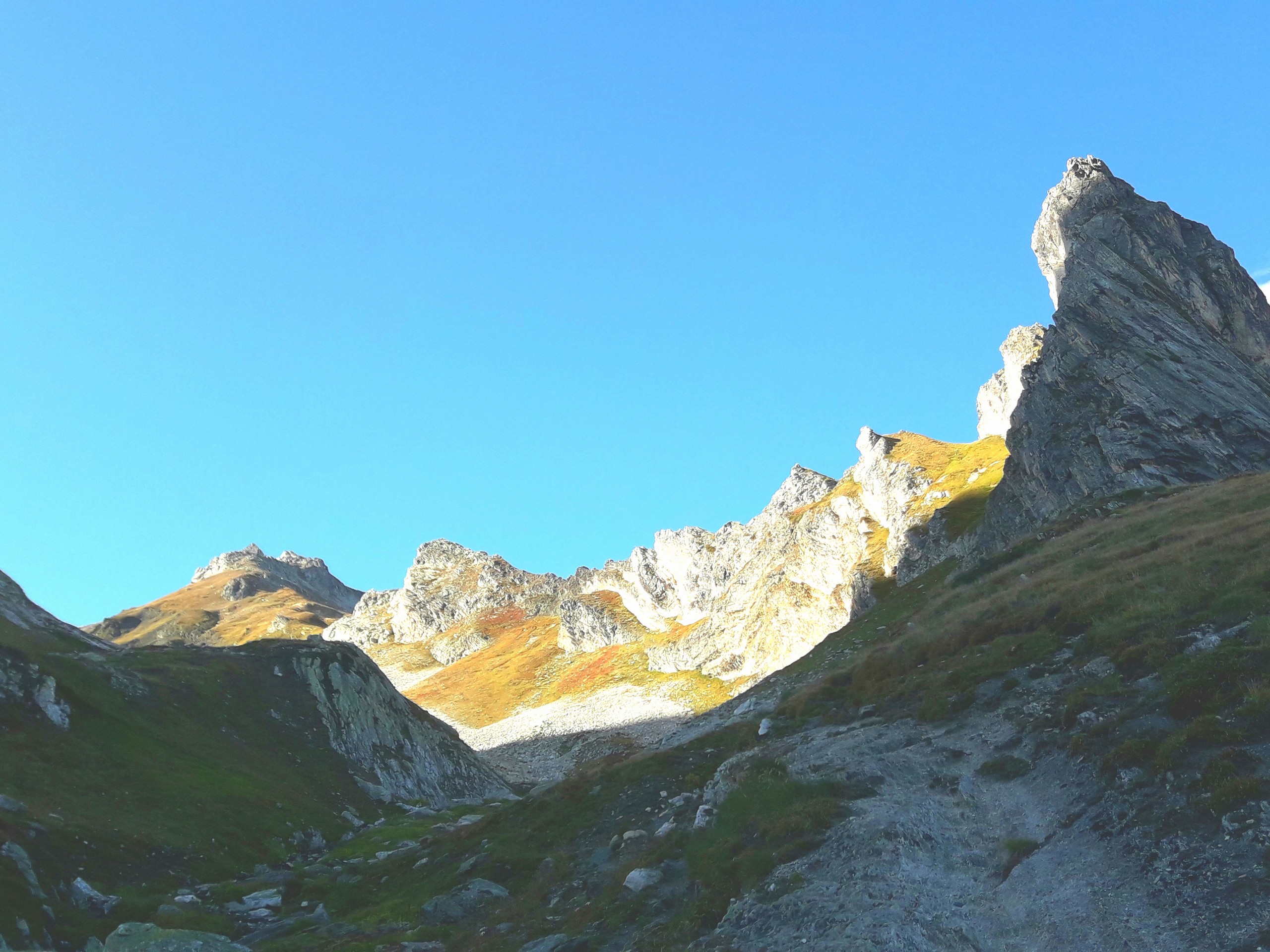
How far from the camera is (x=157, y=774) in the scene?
46.8 metres

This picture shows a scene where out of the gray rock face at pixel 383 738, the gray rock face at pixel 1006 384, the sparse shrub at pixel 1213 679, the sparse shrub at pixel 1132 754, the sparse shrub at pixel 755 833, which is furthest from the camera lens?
the gray rock face at pixel 1006 384

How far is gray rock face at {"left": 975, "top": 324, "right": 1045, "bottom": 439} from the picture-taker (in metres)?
156

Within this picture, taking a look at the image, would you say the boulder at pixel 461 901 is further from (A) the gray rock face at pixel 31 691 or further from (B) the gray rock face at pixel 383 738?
(B) the gray rock face at pixel 383 738

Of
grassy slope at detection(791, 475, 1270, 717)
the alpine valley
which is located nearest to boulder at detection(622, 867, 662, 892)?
the alpine valley

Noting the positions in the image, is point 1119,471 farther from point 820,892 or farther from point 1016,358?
point 1016,358

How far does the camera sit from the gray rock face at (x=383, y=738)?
6744 cm

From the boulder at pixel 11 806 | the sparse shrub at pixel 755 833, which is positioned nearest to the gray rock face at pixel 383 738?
the boulder at pixel 11 806

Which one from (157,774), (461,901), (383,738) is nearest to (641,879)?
(461,901)

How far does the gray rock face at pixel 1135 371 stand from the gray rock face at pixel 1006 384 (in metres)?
51.9

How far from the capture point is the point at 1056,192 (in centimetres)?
11312

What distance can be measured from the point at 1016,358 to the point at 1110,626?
14882 centimetres

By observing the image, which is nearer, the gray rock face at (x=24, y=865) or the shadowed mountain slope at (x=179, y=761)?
the gray rock face at (x=24, y=865)

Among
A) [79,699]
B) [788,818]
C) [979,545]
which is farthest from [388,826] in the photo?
[979,545]

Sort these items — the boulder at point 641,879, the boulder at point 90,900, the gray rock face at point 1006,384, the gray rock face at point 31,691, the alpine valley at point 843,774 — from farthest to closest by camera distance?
the gray rock face at point 1006,384
the gray rock face at point 31,691
the boulder at point 90,900
the boulder at point 641,879
the alpine valley at point 843,774
